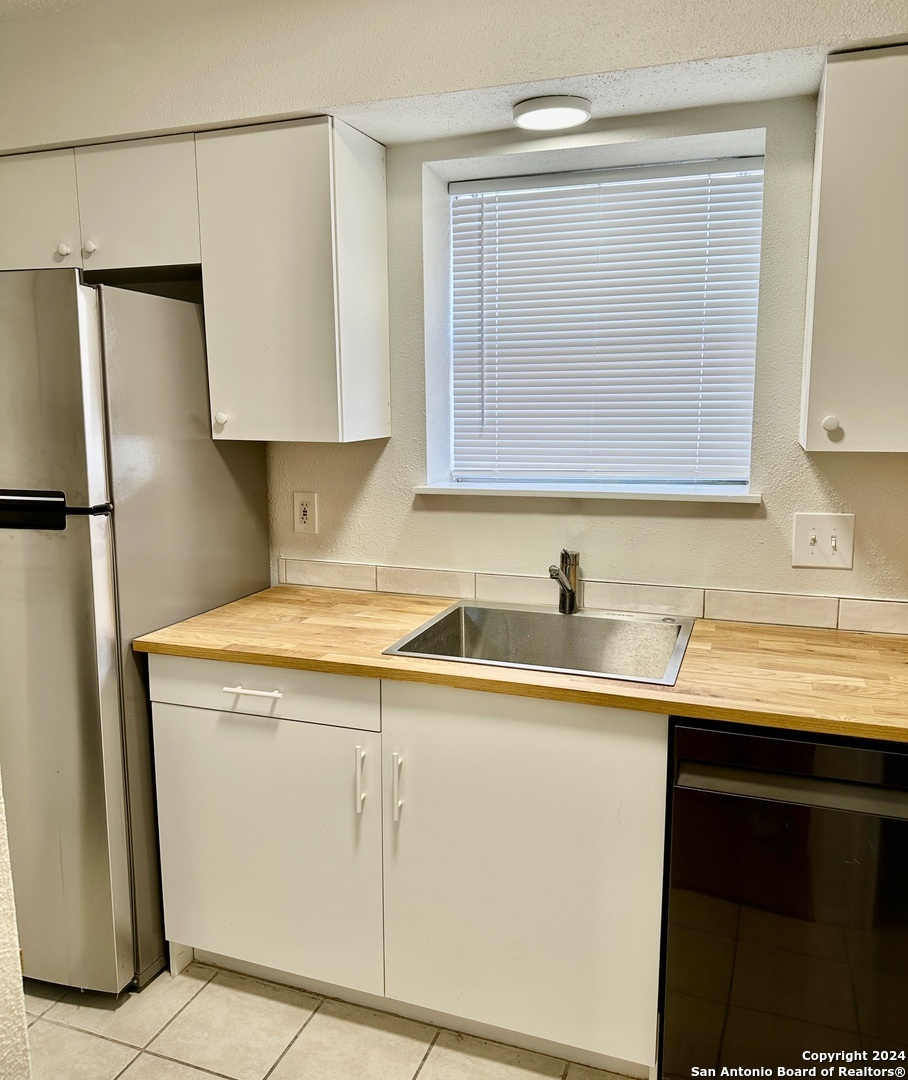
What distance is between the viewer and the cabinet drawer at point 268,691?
1826 millimetres

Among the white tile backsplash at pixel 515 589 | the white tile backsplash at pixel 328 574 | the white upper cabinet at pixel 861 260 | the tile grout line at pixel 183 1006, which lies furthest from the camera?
the white tile backsplash at pixel 328 574

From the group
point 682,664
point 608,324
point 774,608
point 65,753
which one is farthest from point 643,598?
point 65,753

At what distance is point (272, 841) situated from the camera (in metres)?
1.96

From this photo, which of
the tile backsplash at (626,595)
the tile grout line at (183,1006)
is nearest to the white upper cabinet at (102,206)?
the tile backsplash at (626,595)

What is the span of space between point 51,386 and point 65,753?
33.3 inches

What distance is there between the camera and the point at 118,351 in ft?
6.24

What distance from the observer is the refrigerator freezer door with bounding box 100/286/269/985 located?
1.93 meters

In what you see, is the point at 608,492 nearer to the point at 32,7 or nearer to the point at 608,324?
the point at 608,324

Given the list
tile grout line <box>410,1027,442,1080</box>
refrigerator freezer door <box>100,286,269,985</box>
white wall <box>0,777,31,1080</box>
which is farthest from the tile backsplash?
white wall <box>0,777,31,1080</box>

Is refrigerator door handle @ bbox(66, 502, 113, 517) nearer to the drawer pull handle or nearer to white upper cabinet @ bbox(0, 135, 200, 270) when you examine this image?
the drawer pull handle

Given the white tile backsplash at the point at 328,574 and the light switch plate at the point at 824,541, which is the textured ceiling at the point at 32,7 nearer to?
the white tile backsplash at the point at 328,574

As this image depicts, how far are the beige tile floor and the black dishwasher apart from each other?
42 centimetres

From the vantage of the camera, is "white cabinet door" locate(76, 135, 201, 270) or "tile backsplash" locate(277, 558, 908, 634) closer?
"tile backsplash" locate(277, 558, 908, 634)

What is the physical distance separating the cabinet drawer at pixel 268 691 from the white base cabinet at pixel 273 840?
0.07 ft
